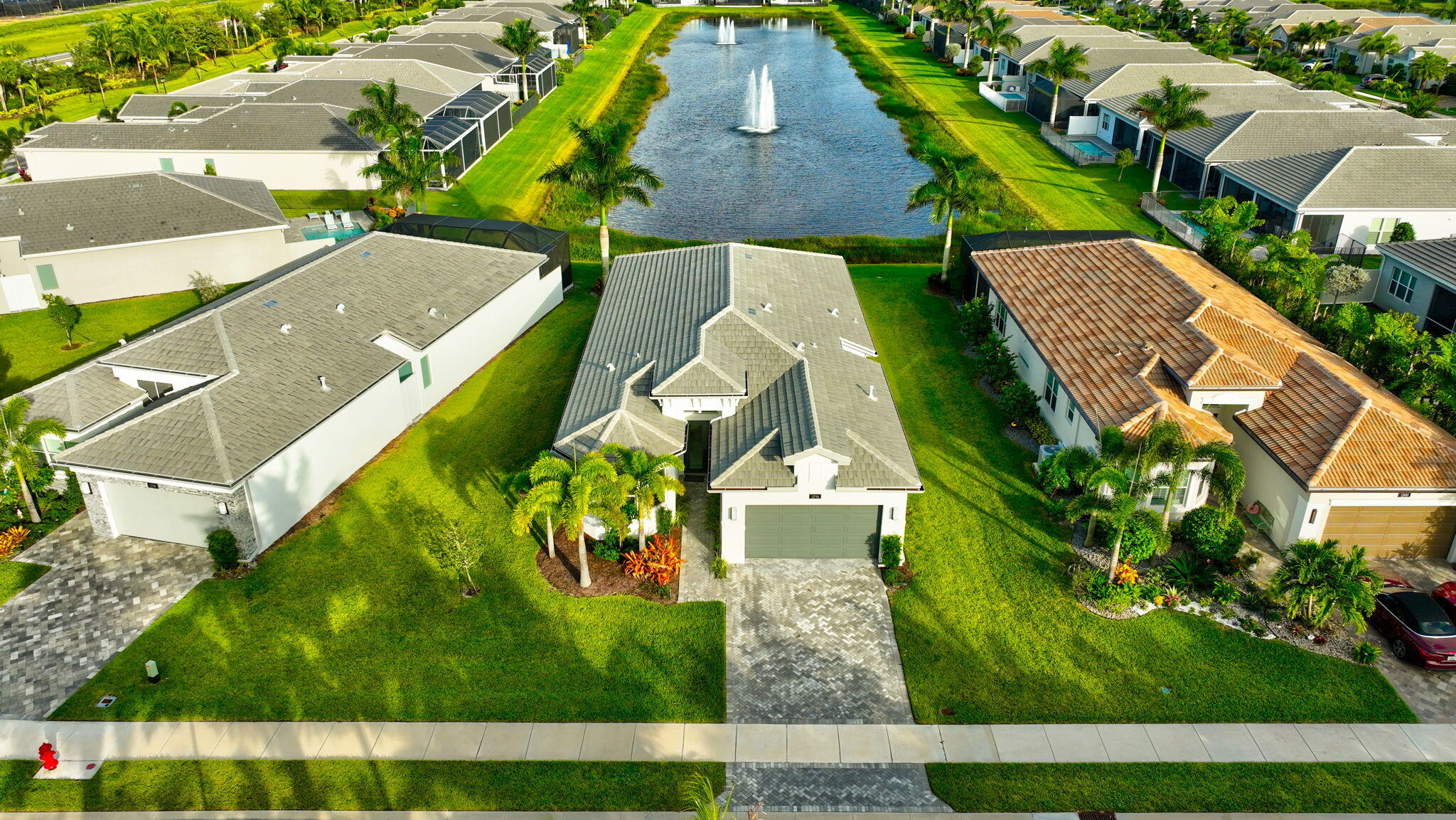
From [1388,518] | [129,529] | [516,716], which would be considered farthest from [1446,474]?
[129,529]

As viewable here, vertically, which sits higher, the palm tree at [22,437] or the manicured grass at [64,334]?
the palm tree at [22,437]

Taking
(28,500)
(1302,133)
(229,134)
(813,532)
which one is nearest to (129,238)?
(229,134)

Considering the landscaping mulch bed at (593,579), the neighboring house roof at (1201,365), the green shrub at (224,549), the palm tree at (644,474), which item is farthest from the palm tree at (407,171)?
the palm tree at (644,474)

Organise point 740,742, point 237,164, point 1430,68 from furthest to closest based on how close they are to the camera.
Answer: point 1430,68 < point 237,164 < point 740,742

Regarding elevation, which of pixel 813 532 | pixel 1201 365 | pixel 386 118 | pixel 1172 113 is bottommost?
pixel 813 532

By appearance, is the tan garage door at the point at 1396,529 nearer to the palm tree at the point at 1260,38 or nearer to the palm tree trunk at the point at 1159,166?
the palm tree trunk at the point at 1159,166

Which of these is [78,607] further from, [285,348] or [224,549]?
[285,348]

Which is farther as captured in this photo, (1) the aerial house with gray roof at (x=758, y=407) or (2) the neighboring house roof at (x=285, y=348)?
(2) the neighboring house roof at (x=285, y=348)
